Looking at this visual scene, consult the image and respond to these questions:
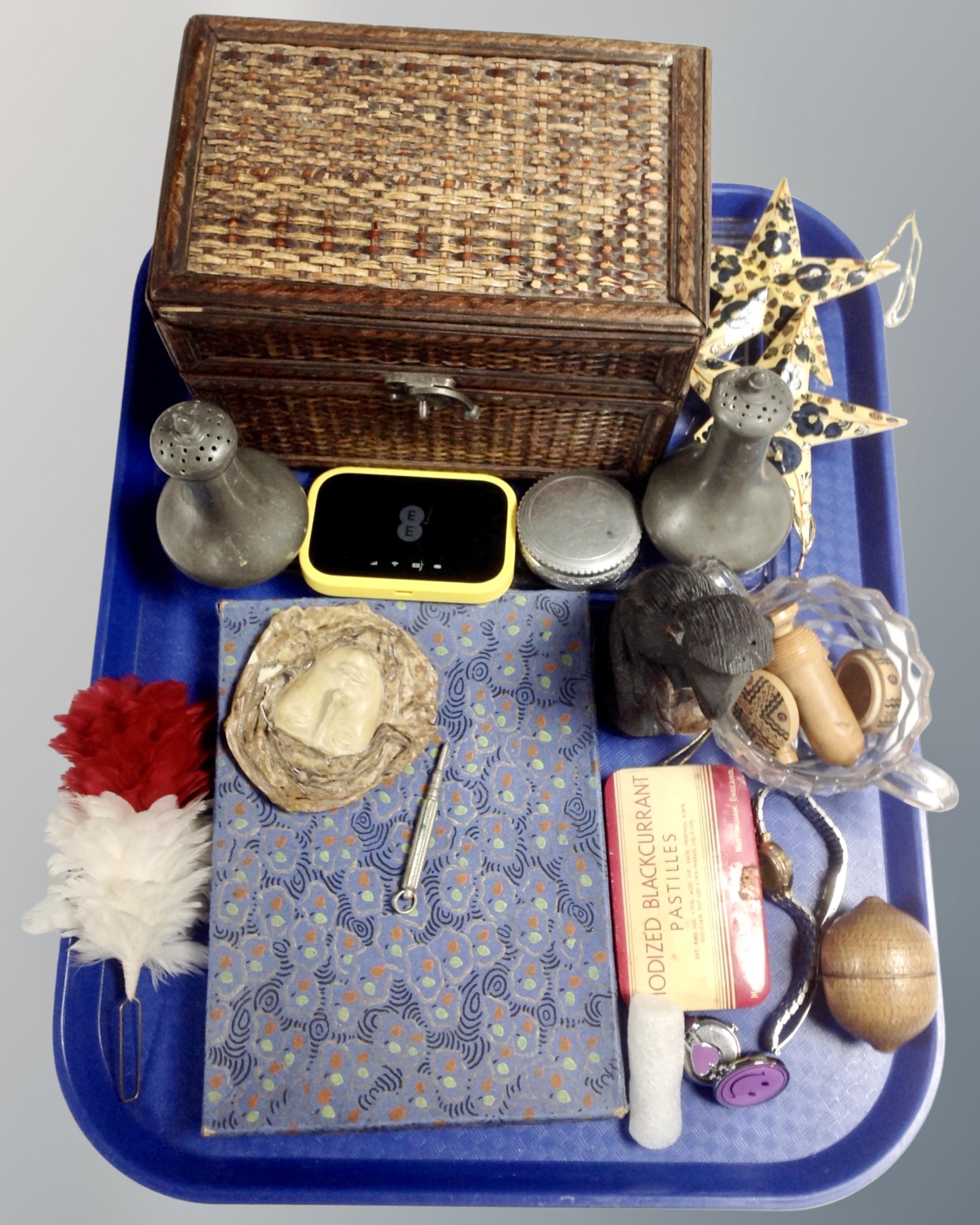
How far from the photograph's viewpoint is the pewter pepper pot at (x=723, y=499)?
0.76m

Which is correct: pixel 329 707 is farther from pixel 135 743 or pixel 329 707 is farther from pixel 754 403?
pixel 754 403

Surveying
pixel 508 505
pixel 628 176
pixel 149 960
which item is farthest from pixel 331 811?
pixel 628 176

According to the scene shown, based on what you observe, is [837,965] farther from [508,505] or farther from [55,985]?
[55,985]

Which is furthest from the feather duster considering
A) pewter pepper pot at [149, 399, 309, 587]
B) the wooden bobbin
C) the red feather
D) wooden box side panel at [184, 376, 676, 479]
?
the wooden bobbin

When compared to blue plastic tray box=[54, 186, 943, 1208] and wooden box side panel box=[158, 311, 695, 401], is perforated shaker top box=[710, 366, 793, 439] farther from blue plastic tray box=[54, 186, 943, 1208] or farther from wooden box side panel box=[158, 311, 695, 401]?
A: blue plastic tray box=[54, 186, 943, 1208]

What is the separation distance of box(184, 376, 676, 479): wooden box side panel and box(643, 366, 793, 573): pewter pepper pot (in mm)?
42

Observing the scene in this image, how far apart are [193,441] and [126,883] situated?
1.06 ft

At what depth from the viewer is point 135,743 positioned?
2.67 feet

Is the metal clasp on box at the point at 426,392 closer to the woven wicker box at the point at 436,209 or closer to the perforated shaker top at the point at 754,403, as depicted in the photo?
the woven wicker box at the point at 436,209

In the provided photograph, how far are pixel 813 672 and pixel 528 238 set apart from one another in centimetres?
38

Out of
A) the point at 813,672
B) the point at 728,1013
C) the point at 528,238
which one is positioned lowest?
the point at 728,1013

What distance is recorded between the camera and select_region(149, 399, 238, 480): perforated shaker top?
0.73m

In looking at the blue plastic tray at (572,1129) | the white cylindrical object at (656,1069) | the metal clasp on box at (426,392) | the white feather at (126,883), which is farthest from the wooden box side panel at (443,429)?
the white cylindrical object at (656,1069)

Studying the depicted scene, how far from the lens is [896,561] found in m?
0.96
